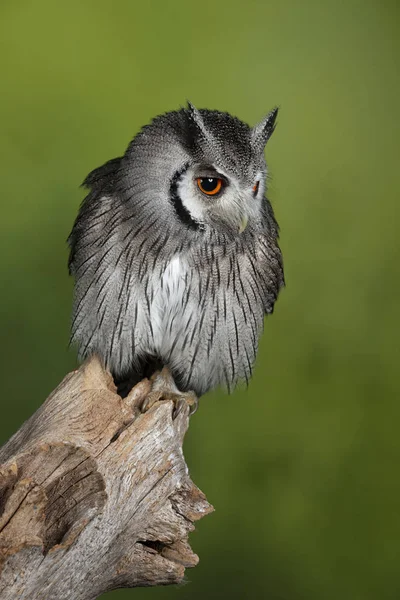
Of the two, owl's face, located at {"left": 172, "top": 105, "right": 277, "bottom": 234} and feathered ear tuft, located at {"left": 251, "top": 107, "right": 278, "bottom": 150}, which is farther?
feathered ear tuft, located at {"left": 251, "top": 107, "right": 278, "bottom": 150}

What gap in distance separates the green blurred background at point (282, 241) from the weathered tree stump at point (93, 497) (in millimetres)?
929

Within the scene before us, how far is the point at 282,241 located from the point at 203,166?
1030 mm

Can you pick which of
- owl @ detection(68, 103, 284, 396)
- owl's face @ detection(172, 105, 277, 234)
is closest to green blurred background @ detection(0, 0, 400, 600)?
owl @ detection(68, 103, 284, 396)

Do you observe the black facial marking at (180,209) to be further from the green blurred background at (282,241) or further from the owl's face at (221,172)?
the green blurred background at (282,241)

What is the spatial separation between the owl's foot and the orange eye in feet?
1.84

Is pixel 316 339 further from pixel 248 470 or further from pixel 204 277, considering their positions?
pixel 204 277

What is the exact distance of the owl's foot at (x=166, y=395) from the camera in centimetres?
201

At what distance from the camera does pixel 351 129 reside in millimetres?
2896

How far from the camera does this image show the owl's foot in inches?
79.1

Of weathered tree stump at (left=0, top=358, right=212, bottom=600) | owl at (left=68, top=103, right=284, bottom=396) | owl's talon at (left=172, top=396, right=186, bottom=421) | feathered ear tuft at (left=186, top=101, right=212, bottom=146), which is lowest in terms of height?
weathered tree stump at (left=0, top=358, right=212, bottom=600)

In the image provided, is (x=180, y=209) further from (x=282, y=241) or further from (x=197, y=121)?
(x=282, y=241)

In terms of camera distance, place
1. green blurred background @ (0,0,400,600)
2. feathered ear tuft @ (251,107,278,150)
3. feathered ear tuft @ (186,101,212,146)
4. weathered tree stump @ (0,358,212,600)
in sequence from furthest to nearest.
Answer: green blurred background @ (0,0,400,600)
feathered ear tuft @ (251,107,278,150)
feathered ear tuft @ (186,101,212,146)
weathered tree stump @ (0,358,212,600)


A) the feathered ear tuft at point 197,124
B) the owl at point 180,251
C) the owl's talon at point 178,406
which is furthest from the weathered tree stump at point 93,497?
the feathered ear tuft at point 197,124

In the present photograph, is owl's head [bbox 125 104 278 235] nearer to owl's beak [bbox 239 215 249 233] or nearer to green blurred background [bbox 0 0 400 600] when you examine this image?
owl's beak [bbox 239 215 249 233]
